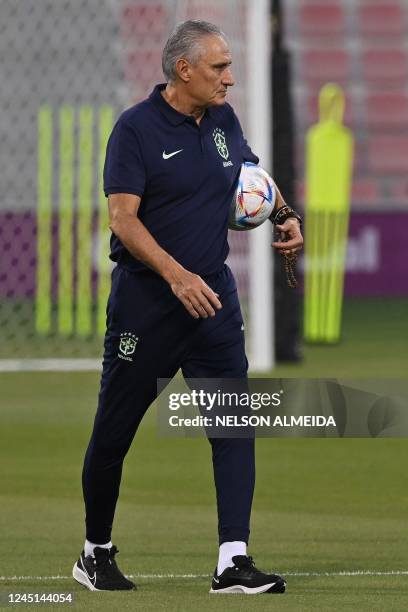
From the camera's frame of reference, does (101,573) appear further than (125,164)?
Yes

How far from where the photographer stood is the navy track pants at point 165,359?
513 cm

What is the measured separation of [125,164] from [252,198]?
530 mm

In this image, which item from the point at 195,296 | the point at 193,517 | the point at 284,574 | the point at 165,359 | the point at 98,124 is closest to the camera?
the point at 195,296

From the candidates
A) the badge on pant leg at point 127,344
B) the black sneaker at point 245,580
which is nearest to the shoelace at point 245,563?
the black sneaker at point 245,580

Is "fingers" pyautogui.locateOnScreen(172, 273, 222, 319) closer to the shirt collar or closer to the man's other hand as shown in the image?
the man's other hand

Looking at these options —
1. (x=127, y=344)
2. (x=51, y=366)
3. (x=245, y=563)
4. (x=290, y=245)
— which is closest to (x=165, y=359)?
(x=127, y=344)

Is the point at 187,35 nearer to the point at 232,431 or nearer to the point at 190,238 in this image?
the point at 190,238

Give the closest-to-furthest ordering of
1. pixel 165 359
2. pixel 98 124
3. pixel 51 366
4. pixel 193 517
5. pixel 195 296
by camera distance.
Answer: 1. pixel 195 296
2. pixel 165 359
3. pixel 193 517
4. pixel 51 366
5. pixel 98 124

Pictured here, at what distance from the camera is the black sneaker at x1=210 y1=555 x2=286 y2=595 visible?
16.5ft

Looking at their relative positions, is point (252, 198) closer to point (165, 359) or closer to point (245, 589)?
point (165, 359)

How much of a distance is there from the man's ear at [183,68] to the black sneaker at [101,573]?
4.73 feet

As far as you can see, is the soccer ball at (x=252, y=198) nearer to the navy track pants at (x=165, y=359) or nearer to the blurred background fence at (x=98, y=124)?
the navy track pants at (x=165, y=359)

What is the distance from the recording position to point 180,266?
4941 mm

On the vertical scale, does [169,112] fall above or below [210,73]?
below
